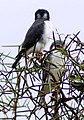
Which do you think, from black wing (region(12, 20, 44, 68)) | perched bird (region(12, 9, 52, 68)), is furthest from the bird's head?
black wing (region(12, 20, 44, 68))

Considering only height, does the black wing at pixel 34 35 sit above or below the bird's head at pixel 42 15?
below

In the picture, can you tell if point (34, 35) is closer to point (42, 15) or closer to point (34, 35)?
point (34, 35)

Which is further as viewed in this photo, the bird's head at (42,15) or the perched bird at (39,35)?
the bird's head at (42,15)

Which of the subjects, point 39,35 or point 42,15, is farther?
point 42,15

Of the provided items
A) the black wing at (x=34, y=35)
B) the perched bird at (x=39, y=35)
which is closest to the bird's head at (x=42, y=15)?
the perched bird at (x=39, y=35)

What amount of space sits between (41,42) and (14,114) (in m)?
3.16

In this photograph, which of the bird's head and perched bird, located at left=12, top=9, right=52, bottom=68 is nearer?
perched bird, located at left=12, top=9, right=52, bottom=68

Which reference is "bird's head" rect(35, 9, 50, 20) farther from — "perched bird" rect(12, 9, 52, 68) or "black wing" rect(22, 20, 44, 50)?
"black wing" rect(22, 20, 44, 50)

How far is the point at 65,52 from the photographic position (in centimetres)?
173

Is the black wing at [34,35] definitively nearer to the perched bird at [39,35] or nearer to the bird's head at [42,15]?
the perched bird at [39,35]

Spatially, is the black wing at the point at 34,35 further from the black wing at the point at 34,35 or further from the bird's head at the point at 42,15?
the bird's head at the point at 42,15

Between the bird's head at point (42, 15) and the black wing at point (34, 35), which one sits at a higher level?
the bird's head at point (42, 15)

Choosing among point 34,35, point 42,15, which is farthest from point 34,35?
point 42,15

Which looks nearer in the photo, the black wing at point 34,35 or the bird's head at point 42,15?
the black wing at point 34,35
